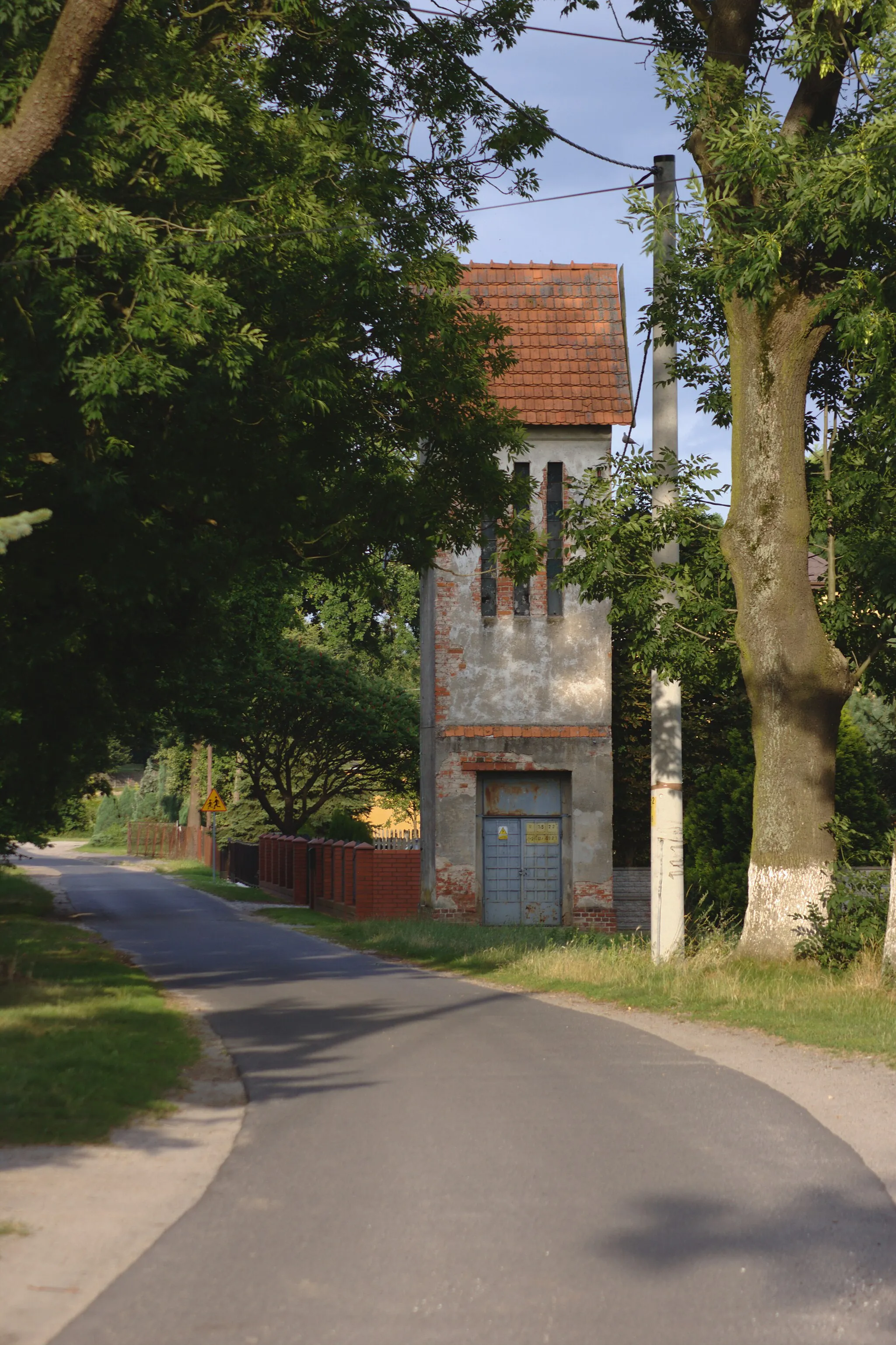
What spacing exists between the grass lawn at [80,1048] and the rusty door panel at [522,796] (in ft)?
34.8

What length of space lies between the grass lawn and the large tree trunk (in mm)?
6510

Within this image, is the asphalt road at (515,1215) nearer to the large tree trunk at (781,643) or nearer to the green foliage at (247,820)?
the large tree trunk at (781,643)

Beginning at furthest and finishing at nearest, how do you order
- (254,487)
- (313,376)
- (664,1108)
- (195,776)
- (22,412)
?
(195,776) → (254,487) → (313,376) → (22,412) → (664,1108)

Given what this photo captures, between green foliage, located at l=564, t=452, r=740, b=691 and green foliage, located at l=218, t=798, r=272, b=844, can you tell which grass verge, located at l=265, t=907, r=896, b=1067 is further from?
green foliage, located at l=218, t=798, r=272, b=844

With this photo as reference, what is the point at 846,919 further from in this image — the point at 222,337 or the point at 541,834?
the point at 541,834

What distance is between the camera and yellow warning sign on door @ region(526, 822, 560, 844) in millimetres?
28672

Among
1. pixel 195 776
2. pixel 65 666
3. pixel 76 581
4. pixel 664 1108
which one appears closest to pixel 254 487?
pixel 76 581

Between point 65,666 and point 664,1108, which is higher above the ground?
point 65,666

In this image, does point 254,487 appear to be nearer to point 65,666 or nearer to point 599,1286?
point 65,666

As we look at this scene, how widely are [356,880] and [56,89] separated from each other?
2174 centimetres

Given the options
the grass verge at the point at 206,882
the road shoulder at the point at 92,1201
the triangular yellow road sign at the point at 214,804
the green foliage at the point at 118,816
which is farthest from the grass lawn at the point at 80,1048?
the green foliage at the point at 118,816

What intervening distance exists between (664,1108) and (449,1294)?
387cm

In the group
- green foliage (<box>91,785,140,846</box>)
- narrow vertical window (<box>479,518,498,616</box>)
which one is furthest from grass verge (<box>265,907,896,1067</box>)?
green foliage (<box>91,785,140,846</box>)

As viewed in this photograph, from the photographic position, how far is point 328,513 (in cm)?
1547
